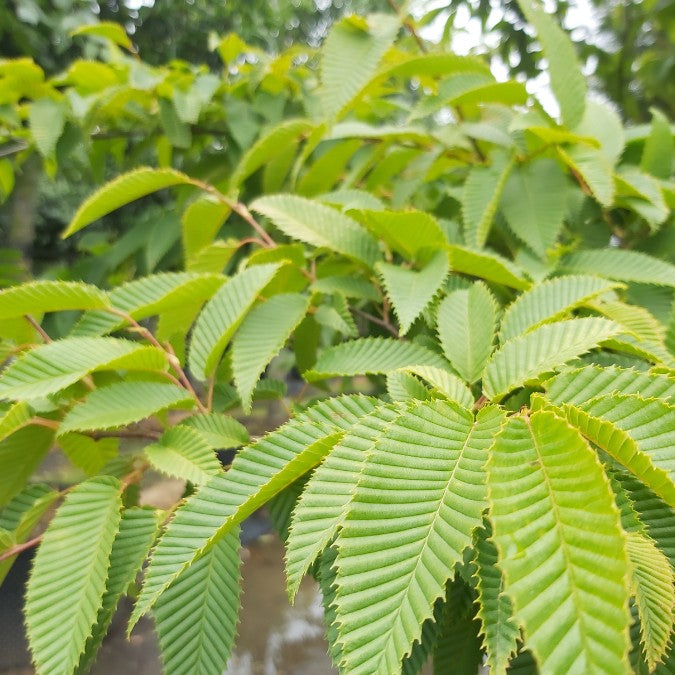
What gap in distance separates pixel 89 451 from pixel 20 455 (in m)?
0.07

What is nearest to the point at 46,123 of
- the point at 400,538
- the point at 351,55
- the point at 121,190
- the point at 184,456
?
the point at 121,190

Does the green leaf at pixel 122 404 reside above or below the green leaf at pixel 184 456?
above

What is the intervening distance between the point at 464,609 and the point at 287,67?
3.59 feet

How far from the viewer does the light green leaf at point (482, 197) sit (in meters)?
0.75

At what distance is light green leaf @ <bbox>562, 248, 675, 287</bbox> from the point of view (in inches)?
27.4

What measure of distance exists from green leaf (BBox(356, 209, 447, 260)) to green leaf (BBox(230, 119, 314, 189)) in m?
0.33

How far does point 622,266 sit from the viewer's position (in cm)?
73

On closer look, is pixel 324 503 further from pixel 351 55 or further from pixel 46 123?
pixel 46 123

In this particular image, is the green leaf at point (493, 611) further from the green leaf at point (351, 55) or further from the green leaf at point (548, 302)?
the green leaf at point (351, 55)

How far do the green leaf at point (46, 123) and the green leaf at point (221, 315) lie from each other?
62 centimetres

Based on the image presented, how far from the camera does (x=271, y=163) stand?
107cm

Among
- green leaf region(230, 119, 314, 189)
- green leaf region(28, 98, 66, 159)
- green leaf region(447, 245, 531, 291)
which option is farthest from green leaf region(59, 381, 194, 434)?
green leaf region(28, 98, 66, 159)

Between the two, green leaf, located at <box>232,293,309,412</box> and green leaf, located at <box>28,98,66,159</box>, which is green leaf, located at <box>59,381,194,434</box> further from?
green leaf, located at <box>28,98,66,159</box>

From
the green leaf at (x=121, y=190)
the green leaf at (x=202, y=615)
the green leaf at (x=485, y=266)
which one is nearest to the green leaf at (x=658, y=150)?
the green leaf at (x=485, y=266)
